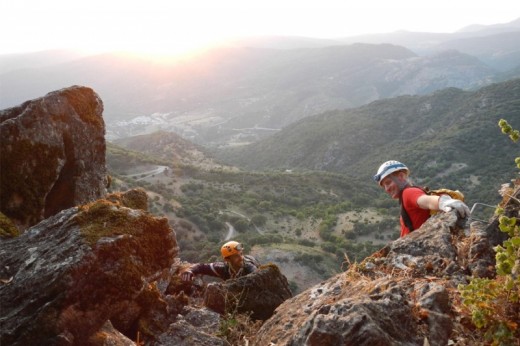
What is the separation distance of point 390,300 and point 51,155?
22.9ft

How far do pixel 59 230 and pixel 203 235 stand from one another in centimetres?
5286

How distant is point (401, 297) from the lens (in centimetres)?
382

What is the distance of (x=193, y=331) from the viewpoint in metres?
5.63

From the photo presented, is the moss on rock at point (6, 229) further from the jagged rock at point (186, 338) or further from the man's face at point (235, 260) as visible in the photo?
the man's face at point (235, 260)

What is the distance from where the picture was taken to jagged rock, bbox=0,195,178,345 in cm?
397

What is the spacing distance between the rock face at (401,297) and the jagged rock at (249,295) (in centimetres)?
173

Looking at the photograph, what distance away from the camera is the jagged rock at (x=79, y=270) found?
13.0ft

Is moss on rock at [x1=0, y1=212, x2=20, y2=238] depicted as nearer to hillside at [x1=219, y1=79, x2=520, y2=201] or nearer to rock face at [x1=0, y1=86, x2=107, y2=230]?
rock face at [x1=0, y1=86, x2=107, y2=230]

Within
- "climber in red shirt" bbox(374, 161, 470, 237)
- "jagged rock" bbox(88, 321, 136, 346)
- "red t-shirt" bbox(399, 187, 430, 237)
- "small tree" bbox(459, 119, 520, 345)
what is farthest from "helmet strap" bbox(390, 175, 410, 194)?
"jagged rock" bbox(88, 321, 136, 346)

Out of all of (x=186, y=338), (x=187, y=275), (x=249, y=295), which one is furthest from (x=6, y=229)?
(x=249, y=295)

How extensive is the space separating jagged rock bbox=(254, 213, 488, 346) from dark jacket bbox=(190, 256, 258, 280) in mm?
2622

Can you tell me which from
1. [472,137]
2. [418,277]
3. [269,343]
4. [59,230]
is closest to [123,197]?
[59,230]

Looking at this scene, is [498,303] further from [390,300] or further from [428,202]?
[428,202]

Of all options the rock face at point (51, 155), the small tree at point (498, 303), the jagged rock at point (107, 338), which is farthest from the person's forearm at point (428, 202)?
the rock face at point (51, 155)
